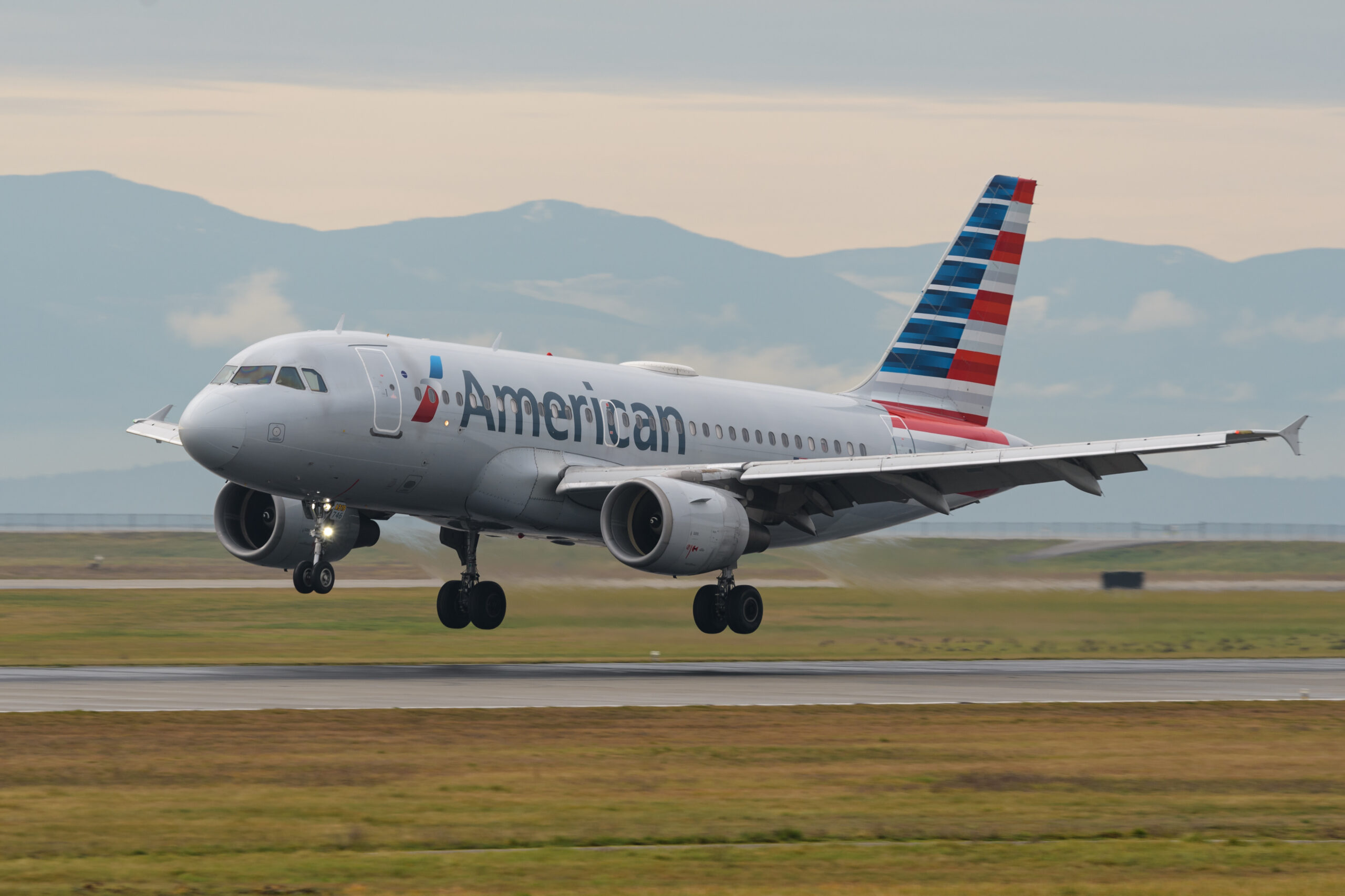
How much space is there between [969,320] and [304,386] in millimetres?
21620

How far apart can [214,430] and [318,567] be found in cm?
346

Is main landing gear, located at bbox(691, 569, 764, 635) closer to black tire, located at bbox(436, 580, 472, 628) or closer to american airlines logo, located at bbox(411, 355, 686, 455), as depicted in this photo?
american airlines logo, located at bbox(411, 355, 686, 455)

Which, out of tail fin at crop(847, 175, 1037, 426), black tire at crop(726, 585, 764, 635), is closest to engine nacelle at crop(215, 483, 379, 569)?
black tire at crop(726, 585, 764, 635)

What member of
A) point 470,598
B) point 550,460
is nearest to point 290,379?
point 550,460

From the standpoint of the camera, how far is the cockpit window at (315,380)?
3456cm

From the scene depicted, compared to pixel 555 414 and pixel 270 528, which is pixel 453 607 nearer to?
pixel 270 528

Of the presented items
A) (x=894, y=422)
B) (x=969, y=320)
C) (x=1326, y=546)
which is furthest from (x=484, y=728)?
(x=1326, y=546)

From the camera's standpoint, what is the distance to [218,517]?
39.3 meters

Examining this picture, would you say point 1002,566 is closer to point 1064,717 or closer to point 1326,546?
point 1064,717

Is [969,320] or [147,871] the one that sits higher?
[969,320]

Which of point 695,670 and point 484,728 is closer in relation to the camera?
point 484,728

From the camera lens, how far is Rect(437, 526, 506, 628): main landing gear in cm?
4119

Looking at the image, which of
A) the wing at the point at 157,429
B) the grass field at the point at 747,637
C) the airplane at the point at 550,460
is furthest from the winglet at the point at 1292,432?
the wing at the point at 157,429

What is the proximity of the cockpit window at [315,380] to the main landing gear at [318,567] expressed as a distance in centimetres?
235
